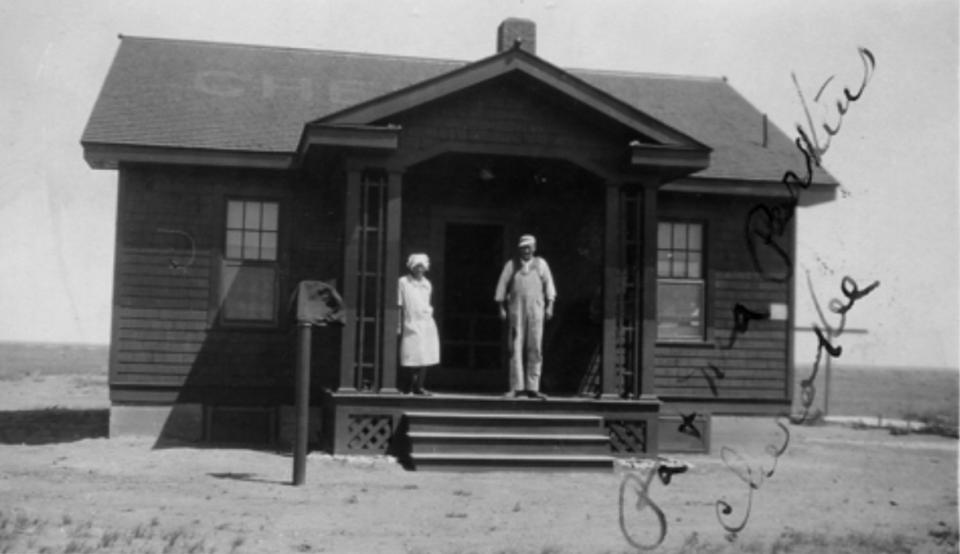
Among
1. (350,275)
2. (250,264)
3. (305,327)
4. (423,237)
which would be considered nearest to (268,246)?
(250,264)

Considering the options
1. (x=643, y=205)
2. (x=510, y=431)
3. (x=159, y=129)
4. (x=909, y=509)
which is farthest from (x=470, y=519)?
(x=159, y=129)

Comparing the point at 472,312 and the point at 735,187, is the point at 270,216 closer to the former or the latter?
the point at 472,312

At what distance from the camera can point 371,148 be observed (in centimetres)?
1166

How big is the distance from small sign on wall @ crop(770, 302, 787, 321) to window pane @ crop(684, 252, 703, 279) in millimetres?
1247

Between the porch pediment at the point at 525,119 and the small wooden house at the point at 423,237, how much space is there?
25 millimetres

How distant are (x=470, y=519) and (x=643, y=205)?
5340 mm

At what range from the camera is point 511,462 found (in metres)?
11.2

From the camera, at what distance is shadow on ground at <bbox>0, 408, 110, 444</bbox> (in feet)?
45.4

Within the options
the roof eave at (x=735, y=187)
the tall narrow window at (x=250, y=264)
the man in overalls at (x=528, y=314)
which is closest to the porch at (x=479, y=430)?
the man in overalls at (x=528, y=314)

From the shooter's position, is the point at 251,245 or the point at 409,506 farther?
the point at 251,245

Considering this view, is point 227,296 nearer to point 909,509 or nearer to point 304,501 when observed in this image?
point 304,501

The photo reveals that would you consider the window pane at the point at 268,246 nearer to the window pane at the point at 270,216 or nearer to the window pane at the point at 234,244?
the window pane at the point at 270,216

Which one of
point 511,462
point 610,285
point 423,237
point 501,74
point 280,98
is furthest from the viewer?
point 280,98

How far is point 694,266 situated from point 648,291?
291cm
